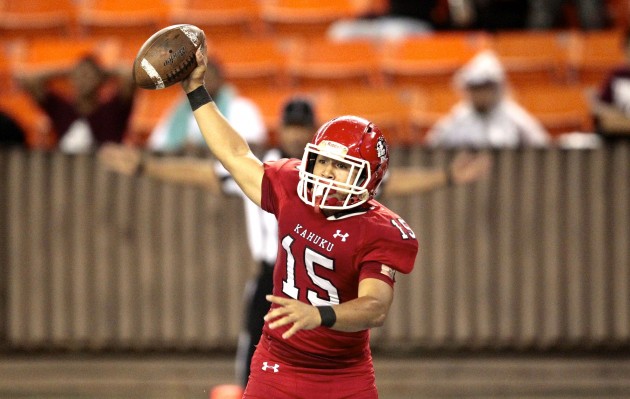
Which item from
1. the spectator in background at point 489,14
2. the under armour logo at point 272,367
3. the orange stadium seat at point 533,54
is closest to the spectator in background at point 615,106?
the orange stadium seat at point 533,54

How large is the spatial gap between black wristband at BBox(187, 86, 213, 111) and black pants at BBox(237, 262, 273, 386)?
1.46 m

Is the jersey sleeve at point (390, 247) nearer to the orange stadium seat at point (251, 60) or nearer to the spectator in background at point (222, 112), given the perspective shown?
the spectator in background at point (222, 112)

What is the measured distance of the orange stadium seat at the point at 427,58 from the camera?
10.4m

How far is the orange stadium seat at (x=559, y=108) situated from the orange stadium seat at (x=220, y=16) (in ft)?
9.32

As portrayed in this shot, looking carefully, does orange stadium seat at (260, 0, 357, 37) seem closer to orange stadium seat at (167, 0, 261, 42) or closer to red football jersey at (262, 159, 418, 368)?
orange stadium seat at (167, 0, 261, 42)

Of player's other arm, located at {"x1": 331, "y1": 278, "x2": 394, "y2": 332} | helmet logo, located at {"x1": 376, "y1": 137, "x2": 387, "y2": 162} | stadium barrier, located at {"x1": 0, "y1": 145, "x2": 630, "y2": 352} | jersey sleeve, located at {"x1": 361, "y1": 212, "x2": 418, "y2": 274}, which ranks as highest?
helmet logo, located at {"x1": 376, "y1": 137, "x2": 387, "y2": 162}

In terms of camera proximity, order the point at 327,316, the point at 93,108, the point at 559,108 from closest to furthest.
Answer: the point at 327,316 → the point at 93,108 → the point at 559,108

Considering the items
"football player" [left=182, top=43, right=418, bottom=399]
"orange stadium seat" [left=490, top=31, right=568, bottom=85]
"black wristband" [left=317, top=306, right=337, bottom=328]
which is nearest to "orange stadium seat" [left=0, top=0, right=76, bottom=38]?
"orange stadium seat" [left=490, top=31, right=568, bottom=85]

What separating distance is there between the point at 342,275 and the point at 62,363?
15.5 feet

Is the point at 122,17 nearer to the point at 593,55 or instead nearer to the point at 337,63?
the point at 337,63

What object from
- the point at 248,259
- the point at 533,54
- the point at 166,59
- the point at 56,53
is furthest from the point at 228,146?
the point at 533,54

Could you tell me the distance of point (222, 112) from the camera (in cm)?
839

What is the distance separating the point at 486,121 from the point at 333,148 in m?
4.90

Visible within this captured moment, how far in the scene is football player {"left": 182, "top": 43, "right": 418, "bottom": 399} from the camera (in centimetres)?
391
